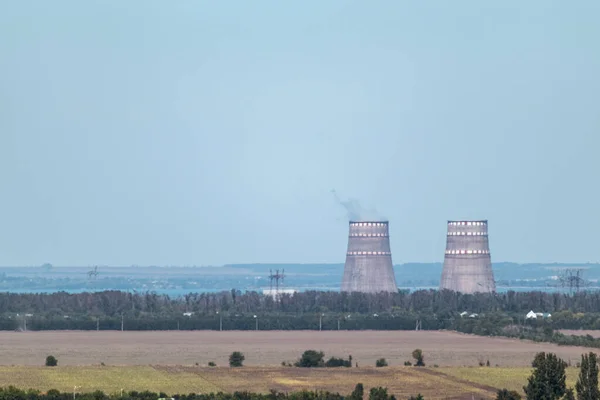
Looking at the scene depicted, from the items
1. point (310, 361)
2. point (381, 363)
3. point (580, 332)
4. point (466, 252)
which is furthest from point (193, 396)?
point (466, 252)

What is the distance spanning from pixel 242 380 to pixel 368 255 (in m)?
53.7

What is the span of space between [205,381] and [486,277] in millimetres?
59452

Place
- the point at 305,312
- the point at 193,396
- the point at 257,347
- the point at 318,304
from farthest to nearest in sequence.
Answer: the point at 318,304 < the point at 305,312 < the point at 257,347 < the point at 193,396

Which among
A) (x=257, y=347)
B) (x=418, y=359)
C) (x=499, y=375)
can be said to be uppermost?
(x=257, y=347)

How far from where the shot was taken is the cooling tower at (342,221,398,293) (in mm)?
114625

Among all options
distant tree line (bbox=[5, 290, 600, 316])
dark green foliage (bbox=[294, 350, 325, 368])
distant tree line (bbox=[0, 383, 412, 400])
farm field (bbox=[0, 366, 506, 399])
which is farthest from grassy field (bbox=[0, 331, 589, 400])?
distant tree line (bbox=[5, 290, 600, 316])

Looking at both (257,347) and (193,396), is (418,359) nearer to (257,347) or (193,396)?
(257,347)

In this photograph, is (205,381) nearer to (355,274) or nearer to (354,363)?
(354,363)

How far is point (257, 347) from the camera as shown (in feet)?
282

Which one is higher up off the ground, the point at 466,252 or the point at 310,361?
the point at 466,252

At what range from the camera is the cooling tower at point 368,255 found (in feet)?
376

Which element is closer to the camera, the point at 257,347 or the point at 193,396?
the point at 193,396

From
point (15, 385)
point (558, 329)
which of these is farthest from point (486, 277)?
point (15, 385)

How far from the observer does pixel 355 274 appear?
117m
